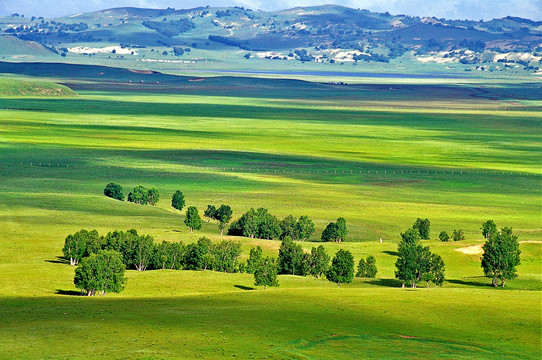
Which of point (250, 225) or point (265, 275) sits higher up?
point (250, 225)

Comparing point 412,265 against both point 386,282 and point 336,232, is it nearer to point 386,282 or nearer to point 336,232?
point 386,282

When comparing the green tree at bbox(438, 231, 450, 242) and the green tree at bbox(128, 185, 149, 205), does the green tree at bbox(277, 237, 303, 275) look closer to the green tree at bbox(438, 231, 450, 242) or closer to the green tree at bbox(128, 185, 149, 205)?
the green tree at bbox(438, 231, 450, 242)

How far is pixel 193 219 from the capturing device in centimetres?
12656

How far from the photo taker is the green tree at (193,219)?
126 m

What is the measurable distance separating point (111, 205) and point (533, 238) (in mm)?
64130

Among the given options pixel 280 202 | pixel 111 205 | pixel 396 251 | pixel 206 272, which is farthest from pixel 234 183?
pixel 206 272

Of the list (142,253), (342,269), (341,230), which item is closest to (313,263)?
(342,269)

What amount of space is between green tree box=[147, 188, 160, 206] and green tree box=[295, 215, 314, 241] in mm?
34714

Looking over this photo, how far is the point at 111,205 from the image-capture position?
486 feet

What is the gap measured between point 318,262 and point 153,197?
2174 inches

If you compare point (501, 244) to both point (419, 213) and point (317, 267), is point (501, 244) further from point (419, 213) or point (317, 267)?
point (419, 213)

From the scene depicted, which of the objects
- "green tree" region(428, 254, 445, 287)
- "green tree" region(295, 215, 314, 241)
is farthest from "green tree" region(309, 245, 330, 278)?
"green tree" region(295, 215, 314, 241)

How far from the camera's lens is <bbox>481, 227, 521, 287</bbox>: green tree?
101812 mm

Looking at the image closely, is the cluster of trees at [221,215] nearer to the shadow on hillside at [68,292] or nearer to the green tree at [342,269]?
the green tree at [342,269]
